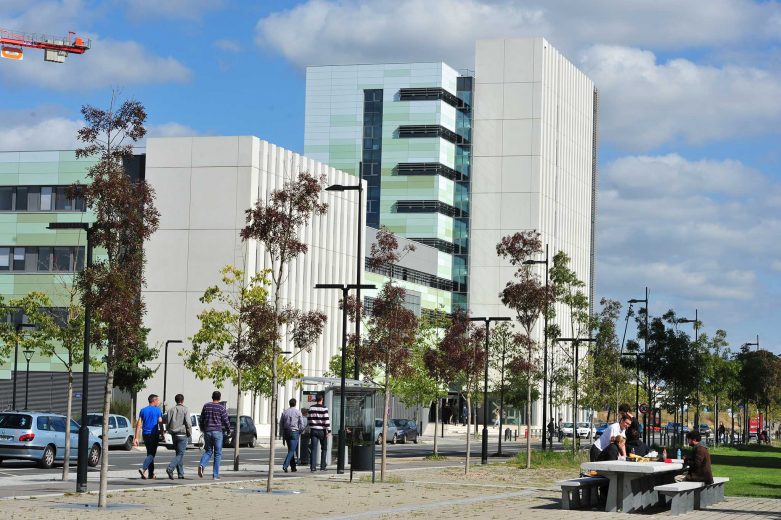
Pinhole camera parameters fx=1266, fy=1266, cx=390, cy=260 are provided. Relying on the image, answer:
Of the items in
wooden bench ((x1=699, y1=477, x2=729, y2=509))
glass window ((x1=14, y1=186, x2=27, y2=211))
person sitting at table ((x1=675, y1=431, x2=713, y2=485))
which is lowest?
wooden bench ((x1=699, y1=477, x2=729, y2=509))

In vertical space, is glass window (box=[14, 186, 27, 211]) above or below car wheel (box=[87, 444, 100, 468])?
above

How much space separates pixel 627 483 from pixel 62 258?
61455mm

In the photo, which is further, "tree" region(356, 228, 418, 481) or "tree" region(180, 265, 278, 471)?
"tree" region(356, 228, 418, 481)

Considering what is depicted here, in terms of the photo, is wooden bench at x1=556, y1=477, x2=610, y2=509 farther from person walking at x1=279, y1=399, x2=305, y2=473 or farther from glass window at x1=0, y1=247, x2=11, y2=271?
glass window at x1=0, y1=247, x2=11, y2=271

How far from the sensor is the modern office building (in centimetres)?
11588

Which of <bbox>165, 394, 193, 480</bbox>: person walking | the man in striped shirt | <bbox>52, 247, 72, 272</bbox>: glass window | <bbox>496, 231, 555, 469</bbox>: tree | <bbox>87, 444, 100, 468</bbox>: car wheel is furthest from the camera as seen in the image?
<bbox>52, 247, 72, 272</bbox>: glass window

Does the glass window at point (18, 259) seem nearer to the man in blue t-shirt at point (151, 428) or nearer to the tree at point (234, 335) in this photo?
the tree at point (234, 335)

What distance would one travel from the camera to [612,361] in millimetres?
66188

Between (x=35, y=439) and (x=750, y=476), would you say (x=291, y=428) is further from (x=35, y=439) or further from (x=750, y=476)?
(x=750, y=476)

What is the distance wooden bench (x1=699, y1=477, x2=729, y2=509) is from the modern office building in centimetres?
8935

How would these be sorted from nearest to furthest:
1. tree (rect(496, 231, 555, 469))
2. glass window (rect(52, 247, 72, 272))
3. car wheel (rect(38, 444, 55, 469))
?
car wheel (rect(38, 444, 55, 469)), tree (rect(496, 231, 555, 469)), glass window (rect(52, 247, 72, 272))

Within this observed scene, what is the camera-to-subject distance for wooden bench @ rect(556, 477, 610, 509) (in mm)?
22141

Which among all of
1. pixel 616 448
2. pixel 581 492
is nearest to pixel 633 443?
pixel 616 448

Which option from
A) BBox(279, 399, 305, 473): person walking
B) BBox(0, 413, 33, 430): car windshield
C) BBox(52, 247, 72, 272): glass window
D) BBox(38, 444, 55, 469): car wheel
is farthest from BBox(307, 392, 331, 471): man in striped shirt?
BBox(52, 247, 72, 272): glass window
